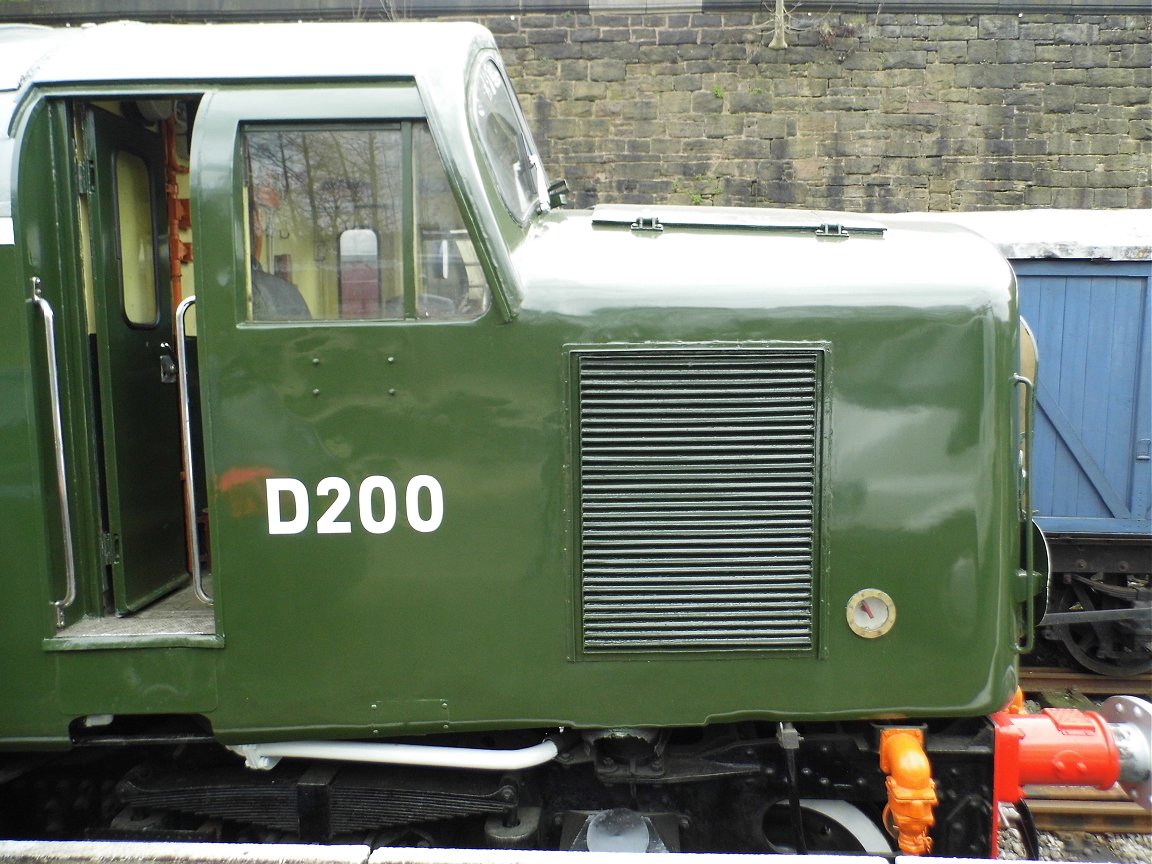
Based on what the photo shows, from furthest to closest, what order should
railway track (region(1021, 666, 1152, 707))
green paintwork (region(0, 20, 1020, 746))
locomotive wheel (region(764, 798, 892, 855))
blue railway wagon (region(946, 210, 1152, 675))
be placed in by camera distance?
blue railway wagon (region(946, 210, 1152, 675)) < railway track (region(1021, 666, 1152, 707)) < locomotive wheel (region(764, 798, 892, 855)) < green paintwork (region(0, 20, 1020, 746))

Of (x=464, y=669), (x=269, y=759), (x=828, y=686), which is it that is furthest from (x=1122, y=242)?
(x=269, y=759)

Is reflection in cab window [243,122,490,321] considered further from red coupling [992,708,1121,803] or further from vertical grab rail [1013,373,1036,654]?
red coupling [992,708,1121,803]

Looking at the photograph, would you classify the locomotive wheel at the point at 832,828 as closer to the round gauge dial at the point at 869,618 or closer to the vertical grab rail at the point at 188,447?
the round gauge dial at the point at 869,618

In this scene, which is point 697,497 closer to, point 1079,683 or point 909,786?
point 909,786

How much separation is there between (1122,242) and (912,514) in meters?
5.54

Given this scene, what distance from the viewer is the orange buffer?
247 cm

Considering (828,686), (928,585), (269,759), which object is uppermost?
(928,585)

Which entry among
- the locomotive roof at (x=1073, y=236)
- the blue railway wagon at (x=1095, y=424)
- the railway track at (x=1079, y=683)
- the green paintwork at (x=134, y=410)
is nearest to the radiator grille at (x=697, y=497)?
the green paintwork at (x=134, y=410)

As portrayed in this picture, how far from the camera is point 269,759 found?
104 inches

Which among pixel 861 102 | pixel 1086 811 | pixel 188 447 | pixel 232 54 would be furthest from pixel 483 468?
pixel 861 102

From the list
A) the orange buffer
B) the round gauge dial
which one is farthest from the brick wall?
the orange buffer

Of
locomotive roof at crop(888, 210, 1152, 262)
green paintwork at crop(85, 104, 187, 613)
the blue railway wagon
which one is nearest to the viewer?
green paintwork at crop(85, 104, 187, 613)

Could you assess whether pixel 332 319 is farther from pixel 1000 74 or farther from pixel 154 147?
pixel 1000 74

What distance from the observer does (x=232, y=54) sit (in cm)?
247
